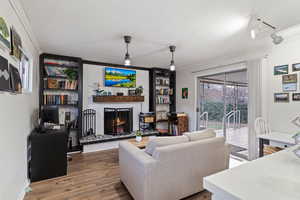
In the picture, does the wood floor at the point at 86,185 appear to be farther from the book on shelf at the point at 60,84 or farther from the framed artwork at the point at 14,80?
the book on shelf at the point at 60,84

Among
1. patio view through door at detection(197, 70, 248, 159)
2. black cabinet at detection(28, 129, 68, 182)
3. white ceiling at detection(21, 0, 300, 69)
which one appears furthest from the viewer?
patio view through door at detection(197, 70, 248, 159)

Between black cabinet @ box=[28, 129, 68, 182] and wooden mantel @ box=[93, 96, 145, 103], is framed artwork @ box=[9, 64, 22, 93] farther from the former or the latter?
wooden mantel @ box=[93, 96, 145, 103]

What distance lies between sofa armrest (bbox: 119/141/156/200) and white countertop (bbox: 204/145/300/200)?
904 mm

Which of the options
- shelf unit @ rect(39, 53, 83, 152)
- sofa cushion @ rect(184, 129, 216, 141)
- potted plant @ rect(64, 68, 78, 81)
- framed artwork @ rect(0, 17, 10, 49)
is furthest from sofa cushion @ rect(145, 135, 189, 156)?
potted plant @ rect(64, 68, 78, 81)

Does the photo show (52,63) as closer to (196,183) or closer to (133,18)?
(133,18)

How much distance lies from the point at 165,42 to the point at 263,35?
173 cm

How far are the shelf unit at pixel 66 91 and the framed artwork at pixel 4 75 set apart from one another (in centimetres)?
234

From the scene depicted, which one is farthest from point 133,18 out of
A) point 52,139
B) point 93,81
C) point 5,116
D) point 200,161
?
point 93,81

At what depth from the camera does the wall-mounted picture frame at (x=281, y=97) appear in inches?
110

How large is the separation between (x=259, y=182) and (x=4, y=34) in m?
2.36

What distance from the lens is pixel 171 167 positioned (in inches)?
68.6

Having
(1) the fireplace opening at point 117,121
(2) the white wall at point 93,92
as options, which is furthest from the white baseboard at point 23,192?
(1) the fireplace opening at point 117,121

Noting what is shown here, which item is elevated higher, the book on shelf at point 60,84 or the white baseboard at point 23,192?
the book on shelf at point 60,84

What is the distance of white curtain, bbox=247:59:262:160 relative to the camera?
3.10 meters
